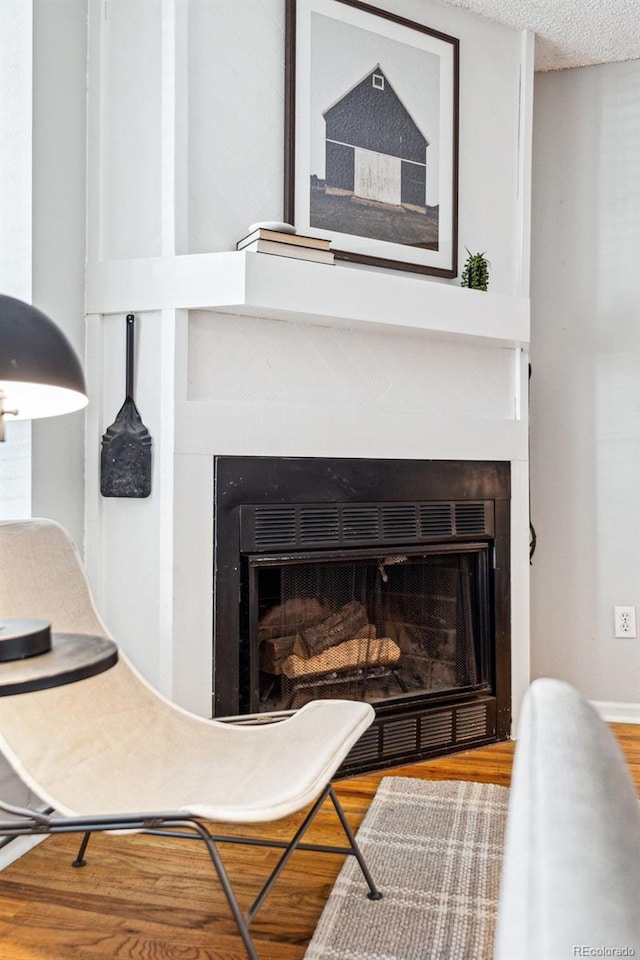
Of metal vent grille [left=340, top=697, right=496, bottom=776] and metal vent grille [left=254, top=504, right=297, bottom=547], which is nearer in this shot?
metal vent grille [left=254, top=504, right=297, bottom=547]

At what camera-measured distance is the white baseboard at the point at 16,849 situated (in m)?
1.93

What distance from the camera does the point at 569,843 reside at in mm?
473

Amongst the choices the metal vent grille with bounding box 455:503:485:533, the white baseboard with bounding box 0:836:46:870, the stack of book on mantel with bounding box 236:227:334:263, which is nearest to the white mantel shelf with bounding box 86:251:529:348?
the stack of book on mantel with bounding box 236:227:334:263

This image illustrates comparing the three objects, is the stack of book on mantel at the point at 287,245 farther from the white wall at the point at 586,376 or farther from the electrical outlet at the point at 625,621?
the electrical outlet at the point at 625,621

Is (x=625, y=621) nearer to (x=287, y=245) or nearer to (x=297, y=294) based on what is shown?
(x=297, y=294)

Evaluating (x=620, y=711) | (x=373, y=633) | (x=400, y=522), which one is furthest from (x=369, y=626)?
(x=620, y=711)

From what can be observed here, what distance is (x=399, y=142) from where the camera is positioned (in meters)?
2.69

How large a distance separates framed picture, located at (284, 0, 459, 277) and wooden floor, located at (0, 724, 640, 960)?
1.77 m

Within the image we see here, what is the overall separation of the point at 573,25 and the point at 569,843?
123 inches

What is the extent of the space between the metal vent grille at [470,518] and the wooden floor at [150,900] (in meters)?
1.01

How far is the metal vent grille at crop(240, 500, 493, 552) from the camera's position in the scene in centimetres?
237

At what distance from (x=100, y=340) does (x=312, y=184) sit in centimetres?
83

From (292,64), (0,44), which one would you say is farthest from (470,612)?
(0,44)

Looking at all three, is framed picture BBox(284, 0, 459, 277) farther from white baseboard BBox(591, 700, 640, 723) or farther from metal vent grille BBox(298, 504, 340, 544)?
white baseboard BBox(591, 700, 640, 723)
